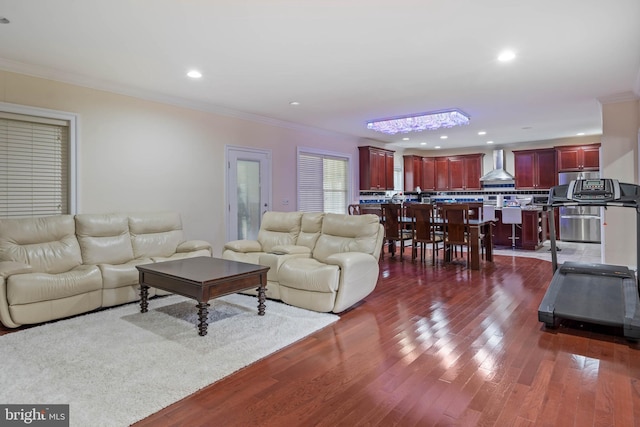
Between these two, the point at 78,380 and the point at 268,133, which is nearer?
the point at 78,380

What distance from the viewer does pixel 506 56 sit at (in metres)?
3.72

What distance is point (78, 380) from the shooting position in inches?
92.7

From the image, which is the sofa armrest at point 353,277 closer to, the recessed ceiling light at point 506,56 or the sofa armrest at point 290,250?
the sofa armrest at point 290,250

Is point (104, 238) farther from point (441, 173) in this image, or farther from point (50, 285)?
point (441, 173)

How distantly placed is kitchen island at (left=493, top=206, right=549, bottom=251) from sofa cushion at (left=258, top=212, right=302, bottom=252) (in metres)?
5.31

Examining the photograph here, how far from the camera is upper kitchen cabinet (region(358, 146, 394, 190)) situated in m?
8.62

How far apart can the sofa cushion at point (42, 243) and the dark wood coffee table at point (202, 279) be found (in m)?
1.02

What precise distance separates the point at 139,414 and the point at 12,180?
341 centimetres

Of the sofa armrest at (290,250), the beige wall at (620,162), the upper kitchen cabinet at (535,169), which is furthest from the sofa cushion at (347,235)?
the upper kitchen cabinet at (535,169)

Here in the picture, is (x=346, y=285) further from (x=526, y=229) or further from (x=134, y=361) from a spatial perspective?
(x=526, y=229)

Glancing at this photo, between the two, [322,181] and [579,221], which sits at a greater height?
[322,181]

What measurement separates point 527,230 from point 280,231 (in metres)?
5.60

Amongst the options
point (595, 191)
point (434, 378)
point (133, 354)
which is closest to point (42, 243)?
point (133, 354)

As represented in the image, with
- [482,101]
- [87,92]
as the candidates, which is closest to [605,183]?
[482,101]
